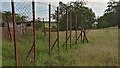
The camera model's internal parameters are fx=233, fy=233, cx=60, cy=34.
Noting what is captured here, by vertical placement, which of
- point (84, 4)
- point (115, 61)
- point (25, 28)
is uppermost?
point (84, 4)

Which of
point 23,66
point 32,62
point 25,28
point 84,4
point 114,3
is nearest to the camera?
point 23,66

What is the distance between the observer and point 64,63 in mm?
7484

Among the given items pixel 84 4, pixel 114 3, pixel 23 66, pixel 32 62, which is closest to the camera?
pixel 23 66

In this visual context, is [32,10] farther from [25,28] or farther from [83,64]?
[25,28]

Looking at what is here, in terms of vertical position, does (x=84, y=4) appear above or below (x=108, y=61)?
above

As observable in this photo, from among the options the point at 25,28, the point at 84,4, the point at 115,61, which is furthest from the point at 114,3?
the point at 115,61

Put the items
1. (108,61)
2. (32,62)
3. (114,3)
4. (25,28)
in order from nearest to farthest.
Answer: (32,62) < (108,61) < (25,28) < (114,3)

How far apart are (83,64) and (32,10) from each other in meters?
2.38

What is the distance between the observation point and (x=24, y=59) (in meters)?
7.37

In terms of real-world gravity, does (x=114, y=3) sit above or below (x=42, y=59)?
above

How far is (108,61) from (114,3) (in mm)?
55296

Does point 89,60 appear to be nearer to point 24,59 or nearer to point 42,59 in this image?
point 42,59

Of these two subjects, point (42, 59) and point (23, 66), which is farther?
point (42, 59)

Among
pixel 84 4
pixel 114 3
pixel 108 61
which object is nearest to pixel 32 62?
pixel 108 61
